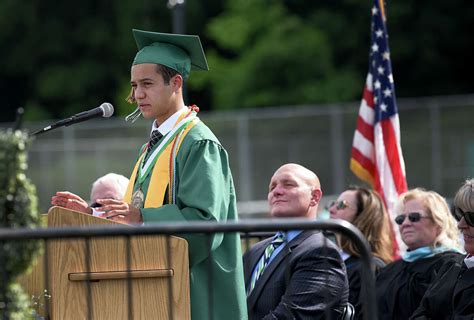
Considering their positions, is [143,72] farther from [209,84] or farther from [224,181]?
[209,84]

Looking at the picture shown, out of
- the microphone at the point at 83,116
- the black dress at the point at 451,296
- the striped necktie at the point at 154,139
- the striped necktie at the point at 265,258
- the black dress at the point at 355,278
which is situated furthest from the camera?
the black dress at the point at 355,278

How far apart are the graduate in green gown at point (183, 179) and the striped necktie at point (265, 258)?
0.73 metres

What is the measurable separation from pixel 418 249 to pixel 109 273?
2943mm

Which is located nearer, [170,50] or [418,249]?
[170,50]

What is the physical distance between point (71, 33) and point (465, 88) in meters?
11.1

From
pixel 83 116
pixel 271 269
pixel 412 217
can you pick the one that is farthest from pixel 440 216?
pixel 83 116

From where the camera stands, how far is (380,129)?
9344 mm

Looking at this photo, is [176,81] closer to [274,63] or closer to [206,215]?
[206,215]

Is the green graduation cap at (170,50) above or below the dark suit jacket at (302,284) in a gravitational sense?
above

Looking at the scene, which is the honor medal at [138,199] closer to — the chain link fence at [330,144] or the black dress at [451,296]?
the black dress at [451,296]

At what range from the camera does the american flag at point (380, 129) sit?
9.14 m

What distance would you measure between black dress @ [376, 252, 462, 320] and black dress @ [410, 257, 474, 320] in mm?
671

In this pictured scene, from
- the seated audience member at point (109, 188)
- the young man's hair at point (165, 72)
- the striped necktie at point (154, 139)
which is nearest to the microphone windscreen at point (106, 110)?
the striped necktie at point (154, 139)

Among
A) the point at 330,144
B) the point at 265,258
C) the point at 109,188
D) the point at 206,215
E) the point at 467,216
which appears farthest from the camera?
the point at 330,144
